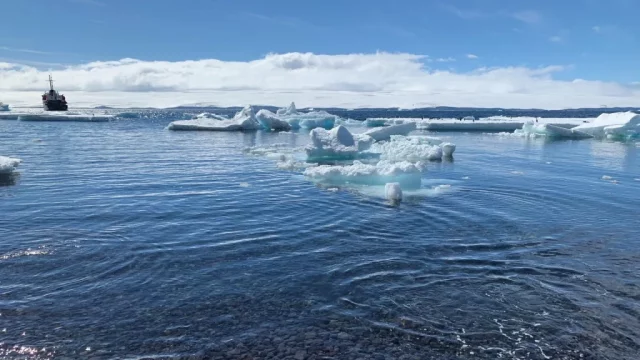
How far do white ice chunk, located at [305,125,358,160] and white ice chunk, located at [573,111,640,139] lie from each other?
1156 inches

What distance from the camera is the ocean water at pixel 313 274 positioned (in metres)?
5.54

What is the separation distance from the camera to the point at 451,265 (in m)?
8.12

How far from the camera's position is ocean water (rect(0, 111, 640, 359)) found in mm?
5539

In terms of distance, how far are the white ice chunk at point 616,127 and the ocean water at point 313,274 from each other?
98.9 ft

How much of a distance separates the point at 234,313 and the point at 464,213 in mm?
7767

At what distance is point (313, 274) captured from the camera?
7609 millimetres

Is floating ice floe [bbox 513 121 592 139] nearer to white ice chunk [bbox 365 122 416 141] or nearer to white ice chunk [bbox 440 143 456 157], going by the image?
white ice chunk [bbox 365 122 416 141]

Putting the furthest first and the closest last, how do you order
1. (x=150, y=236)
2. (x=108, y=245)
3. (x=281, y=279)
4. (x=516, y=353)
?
(x=150, y=236) → (x=108, y=245) → (x=281, y=279) → (x=516, y=353)

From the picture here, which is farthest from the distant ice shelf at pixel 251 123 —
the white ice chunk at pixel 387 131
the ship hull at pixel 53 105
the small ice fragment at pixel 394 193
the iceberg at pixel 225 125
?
the ship hull at pixel 53 105

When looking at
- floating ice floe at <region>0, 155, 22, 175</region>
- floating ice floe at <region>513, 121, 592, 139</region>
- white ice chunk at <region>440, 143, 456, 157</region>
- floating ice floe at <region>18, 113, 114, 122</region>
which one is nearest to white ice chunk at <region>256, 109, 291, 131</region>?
floating ice floe at <region>513, 121, 592, 139</region>

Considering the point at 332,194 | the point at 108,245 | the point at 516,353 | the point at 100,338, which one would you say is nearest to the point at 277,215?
the point at 332,194

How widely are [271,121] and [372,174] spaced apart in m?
36.7

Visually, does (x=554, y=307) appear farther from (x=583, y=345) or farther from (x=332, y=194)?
(x=332, y=194)

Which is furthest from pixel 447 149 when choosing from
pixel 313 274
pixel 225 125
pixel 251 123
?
pixel 225 125
